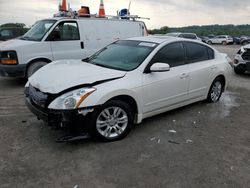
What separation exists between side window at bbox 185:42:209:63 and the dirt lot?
3.93 ft

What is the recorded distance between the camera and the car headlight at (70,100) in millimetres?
3371

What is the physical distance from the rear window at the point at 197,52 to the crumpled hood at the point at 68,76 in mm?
1735

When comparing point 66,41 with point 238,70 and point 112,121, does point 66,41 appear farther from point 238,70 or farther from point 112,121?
point 238,70

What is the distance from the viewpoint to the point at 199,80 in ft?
17.1

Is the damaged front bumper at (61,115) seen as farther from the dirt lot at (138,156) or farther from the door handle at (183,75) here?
the door handle at (183,75)

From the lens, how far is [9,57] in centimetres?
665

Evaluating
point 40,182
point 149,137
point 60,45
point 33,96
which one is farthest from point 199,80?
point 60,45

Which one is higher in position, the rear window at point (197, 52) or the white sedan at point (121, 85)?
the rear window at point (197, 52)

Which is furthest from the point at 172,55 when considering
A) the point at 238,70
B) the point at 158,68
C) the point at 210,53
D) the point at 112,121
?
the point at 238,70

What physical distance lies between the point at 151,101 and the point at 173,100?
0.64m

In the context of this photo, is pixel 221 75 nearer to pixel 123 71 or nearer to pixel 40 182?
pixel 123 71

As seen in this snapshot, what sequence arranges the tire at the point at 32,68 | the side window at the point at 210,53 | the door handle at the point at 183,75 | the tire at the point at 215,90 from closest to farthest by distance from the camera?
1. the door handle at the point at 183,75
2. the side window at the point at 210,53
3. the tire at the point at 215,90
4. the tire at the point at 32,68

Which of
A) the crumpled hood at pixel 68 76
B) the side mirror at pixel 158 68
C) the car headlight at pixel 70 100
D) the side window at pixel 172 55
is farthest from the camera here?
the side window at pixel 172 55

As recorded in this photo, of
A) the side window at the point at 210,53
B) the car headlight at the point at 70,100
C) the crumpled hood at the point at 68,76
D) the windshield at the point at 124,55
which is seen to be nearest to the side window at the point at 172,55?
the windshield at the point at 124,55
